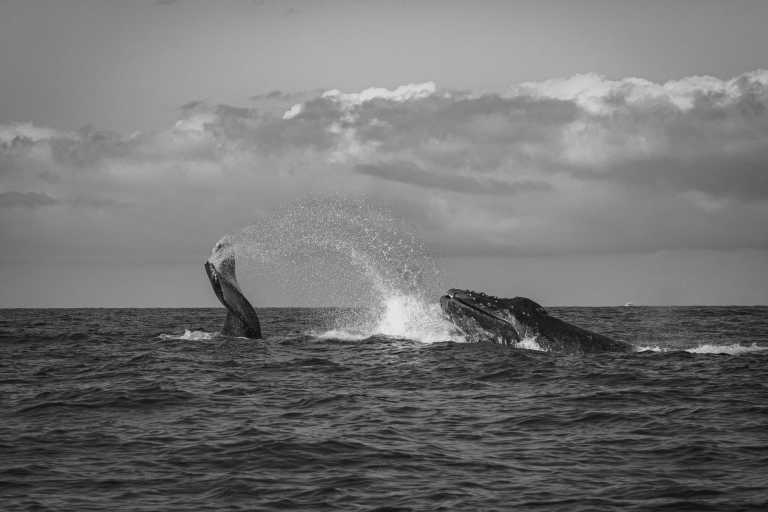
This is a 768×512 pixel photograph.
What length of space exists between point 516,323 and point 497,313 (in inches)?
22.3

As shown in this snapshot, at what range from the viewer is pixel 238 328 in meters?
28.3

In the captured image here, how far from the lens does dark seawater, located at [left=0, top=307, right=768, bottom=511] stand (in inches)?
395

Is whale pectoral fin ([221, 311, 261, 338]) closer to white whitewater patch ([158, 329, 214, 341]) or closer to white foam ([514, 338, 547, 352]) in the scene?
white whitewater patch ([158, 329, 214, 341])

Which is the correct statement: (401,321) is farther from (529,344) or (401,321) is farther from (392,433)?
(392,433)

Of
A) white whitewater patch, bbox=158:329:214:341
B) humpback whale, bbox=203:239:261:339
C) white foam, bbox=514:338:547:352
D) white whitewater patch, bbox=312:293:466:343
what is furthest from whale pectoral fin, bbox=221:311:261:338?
white foam, bbox=514:338:547:352

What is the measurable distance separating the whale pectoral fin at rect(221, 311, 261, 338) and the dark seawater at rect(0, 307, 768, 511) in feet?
A: 16.4

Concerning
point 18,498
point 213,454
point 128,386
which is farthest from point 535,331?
point 18,498

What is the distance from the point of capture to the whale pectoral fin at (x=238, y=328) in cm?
2762

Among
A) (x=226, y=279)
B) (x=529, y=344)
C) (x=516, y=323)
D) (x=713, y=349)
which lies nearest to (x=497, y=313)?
(x=516, y=323)

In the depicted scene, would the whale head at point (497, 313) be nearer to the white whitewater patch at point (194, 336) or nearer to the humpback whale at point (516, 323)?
the humpback whale at point (516, 323)

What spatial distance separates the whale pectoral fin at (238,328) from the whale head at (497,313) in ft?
24.8

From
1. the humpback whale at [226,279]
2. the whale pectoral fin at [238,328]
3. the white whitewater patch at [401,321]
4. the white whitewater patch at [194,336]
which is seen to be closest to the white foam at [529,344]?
the white whitewater patch at [401,321]

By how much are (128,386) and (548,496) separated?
35.4 ft

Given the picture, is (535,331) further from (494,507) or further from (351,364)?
(494,507)
